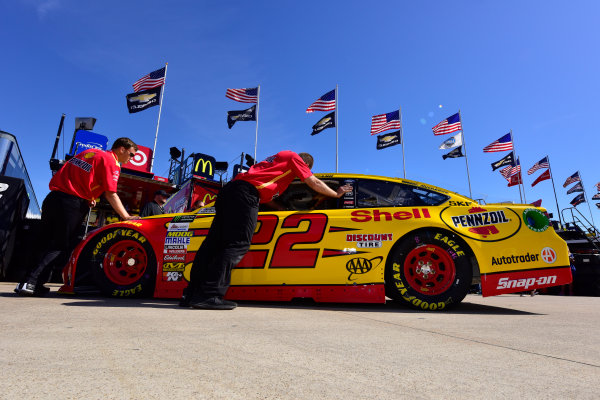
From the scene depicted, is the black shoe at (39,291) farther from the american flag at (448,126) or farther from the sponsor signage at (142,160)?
the american flag at (448,126)

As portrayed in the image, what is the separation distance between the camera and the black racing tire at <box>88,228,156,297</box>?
3232mm

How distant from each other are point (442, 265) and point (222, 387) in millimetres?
2718

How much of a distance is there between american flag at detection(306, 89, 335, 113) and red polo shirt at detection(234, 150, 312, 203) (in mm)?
14481

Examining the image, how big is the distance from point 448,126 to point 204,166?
13645 mm

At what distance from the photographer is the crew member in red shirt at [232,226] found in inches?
106

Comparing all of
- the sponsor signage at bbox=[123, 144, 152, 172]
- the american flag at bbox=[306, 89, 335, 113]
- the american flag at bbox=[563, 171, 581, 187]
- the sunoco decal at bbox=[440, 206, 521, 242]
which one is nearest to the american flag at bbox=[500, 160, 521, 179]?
the american flag at bbox=[563, 171, 581, 187]

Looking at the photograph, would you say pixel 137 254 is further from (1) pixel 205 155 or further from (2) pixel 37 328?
(1) pixel 205 155

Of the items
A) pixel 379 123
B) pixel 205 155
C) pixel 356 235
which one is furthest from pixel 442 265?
pixel 379 123

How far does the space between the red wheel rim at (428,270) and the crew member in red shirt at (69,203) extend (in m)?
2.82

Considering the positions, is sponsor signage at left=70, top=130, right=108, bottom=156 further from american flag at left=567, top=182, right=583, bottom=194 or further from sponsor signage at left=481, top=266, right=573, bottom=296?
american flag at left=567, top=182, right=583, bottom=194

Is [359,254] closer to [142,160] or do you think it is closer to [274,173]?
[274,173]

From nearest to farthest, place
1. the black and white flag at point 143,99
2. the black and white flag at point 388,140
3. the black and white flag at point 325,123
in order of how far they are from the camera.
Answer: the black and white flag at point 143,99, the black and white flag at point 325,123, the black and white flag at point 388,140

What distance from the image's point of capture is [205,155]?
37.8ft

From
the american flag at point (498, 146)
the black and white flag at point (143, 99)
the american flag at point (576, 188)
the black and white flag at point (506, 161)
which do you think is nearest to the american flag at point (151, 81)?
the black and white flag at point (143, 99)
